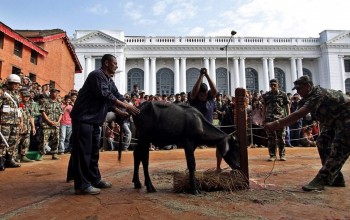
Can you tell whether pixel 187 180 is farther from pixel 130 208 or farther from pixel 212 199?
pixel 130 208

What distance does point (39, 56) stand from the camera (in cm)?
2156

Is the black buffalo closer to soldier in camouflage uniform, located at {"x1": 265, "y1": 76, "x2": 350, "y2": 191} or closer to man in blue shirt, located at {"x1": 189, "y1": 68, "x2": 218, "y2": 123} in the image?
soldier in camouflage uniform, located at {"x1": 265, "y1": 76, "x2": 350, "y2": 191}

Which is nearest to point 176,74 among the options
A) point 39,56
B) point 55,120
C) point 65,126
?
point 39,56

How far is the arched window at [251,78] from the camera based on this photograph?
155 feet

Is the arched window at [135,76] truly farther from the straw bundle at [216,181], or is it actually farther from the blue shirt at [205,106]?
the straw bundle at [216,181]

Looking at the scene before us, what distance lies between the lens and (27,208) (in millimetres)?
3215

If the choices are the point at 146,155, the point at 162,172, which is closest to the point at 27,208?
the point at 146,155

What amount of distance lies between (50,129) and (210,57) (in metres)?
38.9

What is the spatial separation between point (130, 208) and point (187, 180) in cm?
104

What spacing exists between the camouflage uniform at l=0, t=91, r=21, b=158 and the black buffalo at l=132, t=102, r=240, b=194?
406 centimetres

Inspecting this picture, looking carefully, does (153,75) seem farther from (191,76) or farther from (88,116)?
(88,116)

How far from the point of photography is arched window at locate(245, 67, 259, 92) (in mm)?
47156

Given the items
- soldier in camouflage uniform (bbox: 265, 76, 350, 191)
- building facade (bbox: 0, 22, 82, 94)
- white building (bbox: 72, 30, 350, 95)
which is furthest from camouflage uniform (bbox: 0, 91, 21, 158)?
white building (bbox: 72, 30, 350, 95)

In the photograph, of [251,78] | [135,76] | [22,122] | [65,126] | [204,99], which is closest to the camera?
[204,99]
